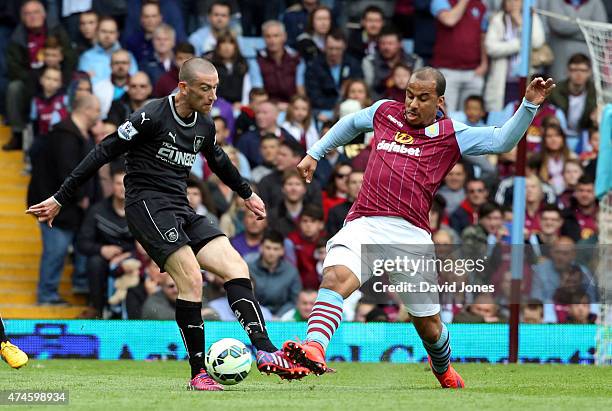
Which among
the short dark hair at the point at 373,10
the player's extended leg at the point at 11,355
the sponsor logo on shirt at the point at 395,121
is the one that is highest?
the short dark hair at the point at 373,10

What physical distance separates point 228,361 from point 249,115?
27.5 feet

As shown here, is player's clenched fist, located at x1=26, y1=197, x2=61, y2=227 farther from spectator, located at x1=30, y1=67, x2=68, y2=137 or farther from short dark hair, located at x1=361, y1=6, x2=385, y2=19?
short dark hair, located at x1=361, y1=6, x2=385, y2=19

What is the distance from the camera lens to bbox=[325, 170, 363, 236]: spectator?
604 inches

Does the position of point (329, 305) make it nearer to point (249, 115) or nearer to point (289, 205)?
point (289, 205)

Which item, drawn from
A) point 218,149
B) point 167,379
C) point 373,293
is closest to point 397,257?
point 218,149

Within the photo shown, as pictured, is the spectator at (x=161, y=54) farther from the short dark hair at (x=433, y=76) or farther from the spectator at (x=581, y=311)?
the short dark hair at (x=433, y=76)

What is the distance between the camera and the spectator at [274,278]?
1460cm

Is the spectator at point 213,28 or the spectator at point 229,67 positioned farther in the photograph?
the spectator at point 213,28

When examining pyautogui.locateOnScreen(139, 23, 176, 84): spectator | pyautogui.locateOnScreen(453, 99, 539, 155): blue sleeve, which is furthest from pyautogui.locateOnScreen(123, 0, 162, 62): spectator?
pyautogui.locateOnScreen(453, 99, 539, 155): blue sleeve

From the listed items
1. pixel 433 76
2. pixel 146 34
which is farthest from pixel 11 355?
pixel 146 34

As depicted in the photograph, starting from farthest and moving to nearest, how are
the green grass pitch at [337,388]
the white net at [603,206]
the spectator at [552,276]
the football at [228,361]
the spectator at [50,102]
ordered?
the spectator at [50,102], the spectator at [552,276], the white net at [603,206], the football at [228,361], the green grass pitch at [337,388]

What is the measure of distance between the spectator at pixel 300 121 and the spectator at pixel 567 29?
157 inches

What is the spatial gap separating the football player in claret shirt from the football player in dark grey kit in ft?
2.45

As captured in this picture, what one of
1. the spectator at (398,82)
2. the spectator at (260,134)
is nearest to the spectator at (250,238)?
the spectator at (260,134)
